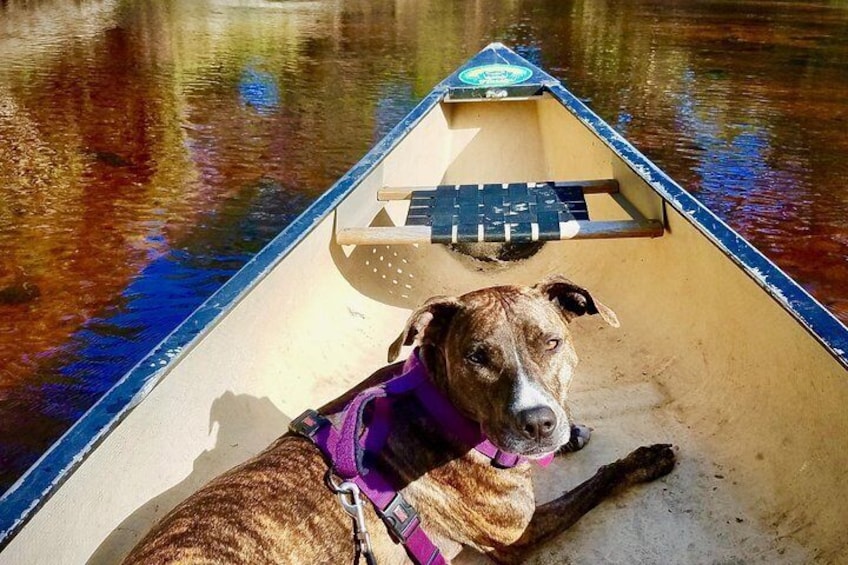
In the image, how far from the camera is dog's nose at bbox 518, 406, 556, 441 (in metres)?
2.72

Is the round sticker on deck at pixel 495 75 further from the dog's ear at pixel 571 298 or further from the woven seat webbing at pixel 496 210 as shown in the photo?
the dog's ear at pixel 571 298

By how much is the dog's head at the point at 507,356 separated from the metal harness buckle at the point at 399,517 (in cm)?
42

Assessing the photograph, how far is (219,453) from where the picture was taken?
3.65 metres

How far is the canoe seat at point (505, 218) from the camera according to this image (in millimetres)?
4730

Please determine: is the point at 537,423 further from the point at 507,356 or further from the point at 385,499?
the point at 385,499

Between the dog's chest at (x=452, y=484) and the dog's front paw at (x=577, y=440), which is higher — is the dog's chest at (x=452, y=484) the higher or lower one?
the higher one

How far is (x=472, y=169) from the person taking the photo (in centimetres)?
746

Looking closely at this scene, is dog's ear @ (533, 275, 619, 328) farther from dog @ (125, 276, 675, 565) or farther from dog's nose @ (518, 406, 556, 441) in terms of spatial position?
dog's nose @ (518, 406, 556, 441)

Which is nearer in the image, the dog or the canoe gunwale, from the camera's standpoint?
the dog

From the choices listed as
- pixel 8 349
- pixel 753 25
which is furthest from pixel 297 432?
pixel 753 25

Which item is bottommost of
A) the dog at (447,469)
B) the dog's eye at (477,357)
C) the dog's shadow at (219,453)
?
the dog's shadow at (219,453)

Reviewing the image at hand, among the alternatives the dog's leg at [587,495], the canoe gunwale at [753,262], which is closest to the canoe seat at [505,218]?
the canoe gunwale at [753,262]

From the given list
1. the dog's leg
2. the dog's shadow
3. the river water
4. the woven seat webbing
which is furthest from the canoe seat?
the river water

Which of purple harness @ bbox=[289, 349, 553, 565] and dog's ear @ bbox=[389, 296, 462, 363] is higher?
dog's ear @ bbox=[389, 296, 462, 363]
